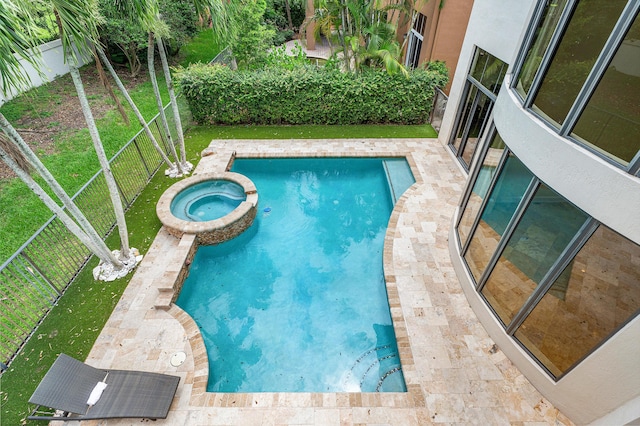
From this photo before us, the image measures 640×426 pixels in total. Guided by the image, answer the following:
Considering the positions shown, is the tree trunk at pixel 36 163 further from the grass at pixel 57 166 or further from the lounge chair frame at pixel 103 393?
the lounge chair frame at pixel 103 393

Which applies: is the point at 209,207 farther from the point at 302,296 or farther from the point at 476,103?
the point at 476,103

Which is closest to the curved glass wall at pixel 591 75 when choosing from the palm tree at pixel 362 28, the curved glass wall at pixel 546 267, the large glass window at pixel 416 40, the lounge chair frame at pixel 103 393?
the curved glass wall at pixel 546 267

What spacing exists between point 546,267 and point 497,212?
1.38m

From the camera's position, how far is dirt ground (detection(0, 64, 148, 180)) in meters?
12.3

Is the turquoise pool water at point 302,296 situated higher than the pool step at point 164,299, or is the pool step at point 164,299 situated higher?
the pool step at point 164,299

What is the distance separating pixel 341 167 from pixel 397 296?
6079mm

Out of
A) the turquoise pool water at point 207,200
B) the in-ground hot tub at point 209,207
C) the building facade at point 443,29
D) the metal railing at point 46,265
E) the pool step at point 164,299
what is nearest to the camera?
the metal railing at point 46,265

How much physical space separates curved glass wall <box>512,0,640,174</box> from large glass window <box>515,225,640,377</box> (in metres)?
1.09

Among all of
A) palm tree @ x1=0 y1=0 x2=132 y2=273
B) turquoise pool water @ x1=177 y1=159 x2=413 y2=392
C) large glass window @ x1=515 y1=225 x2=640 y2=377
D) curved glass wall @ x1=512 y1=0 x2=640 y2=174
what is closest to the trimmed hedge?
turquoise pool water @ x1=177 y1=159 x2=413 y2=392

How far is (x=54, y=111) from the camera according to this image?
1460 cm

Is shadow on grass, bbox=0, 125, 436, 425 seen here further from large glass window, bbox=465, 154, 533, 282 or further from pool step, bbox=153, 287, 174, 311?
large glass window, bbox=465, 154, 533, 282

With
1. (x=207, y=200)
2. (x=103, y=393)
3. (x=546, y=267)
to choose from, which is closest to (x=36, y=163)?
(x=103, y=393)

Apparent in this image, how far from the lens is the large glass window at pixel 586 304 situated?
375 centimetres

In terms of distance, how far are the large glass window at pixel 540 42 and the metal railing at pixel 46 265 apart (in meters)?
9.10
